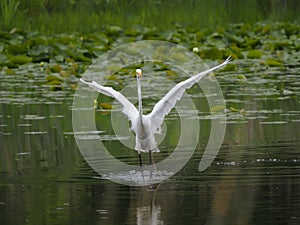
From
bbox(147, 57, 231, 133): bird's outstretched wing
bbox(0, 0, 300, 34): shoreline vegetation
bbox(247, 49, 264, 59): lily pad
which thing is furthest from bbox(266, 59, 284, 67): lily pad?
bbox(147, 57, 231, 133): bird's outstretched wing

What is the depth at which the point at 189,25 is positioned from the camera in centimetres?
2184

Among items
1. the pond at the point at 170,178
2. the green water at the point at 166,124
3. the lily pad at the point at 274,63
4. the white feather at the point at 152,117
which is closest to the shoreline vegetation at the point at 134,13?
the green water at the point at 166,124

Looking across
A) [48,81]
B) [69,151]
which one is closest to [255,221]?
[69,151]

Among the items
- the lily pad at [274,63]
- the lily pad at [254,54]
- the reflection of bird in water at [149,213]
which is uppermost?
the lily pad at [254,54]

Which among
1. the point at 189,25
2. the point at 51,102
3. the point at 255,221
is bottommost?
the point at 255,221

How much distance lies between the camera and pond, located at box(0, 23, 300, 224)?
729cm

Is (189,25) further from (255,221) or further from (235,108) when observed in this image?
(255,221)

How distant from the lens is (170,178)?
880 centimetres

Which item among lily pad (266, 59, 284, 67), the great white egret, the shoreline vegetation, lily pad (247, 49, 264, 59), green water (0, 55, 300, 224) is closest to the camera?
green water (0, 55, 300, 224)

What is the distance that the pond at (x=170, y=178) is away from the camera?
23.9 feet

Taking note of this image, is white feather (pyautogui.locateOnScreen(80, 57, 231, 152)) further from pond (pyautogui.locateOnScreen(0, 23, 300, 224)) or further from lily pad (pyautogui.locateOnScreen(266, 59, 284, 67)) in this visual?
lily pad (pyautogui.locateOnScreen(266, 59, 284, 67))

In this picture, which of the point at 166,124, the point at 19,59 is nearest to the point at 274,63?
the point at 19,59

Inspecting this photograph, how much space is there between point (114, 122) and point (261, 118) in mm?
1673

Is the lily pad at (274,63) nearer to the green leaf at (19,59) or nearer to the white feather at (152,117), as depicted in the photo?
the green leaf at (19,59)
